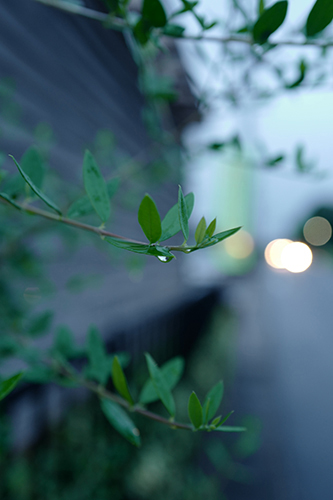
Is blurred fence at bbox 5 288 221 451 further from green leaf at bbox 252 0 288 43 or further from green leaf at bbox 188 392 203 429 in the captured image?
green leaf at bbox 252 0 288 43

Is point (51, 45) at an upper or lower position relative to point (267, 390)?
upper

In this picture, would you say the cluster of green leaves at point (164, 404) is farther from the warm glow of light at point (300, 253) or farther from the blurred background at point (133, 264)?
the warm glow of light at point (300, 253)

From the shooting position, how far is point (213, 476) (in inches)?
81.1

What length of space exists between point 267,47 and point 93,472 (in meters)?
1.87

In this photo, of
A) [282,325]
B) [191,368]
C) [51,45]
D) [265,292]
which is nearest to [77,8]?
[51,45]

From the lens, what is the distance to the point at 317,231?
16.2 metres

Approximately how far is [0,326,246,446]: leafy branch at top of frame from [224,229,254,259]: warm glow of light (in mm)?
11727

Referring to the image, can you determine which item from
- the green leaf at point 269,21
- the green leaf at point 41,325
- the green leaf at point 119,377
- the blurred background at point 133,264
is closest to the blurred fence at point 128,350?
the blurred background at point 133,264

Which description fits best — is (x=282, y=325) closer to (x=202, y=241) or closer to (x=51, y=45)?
(x=51, y=45)

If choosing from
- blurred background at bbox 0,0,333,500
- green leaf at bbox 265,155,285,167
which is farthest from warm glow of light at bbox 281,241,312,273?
green leaf at bbox 265,155,285,167

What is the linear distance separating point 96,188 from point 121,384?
208 millimetres

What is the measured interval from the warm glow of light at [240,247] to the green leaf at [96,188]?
11.9 m

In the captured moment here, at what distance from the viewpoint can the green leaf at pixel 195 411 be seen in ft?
1.10

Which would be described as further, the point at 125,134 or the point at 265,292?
the point at 265,292
